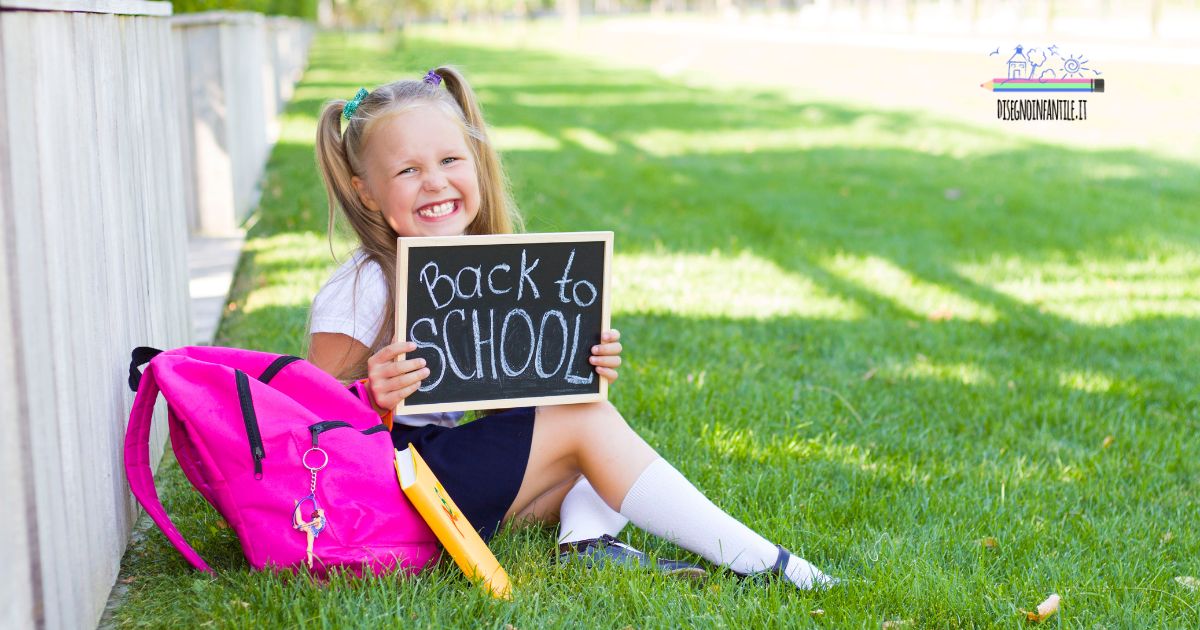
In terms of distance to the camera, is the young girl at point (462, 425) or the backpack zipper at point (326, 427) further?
the young girl at point (462, 425)

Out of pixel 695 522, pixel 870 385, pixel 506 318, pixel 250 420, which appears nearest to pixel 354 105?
pixel 506 318

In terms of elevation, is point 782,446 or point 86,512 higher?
point 86,512

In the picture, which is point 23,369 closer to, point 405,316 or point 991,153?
point 405,316

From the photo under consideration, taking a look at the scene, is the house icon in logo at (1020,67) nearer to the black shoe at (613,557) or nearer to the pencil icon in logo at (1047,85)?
the pencil icon in logo at (1047,85)

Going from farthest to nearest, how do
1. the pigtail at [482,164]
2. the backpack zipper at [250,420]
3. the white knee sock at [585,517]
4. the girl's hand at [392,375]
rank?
the pigtail at [482,164] < the white knee sock at [585,517] < the girl's hand at [392,375] < the backpack zipper at [250,420]

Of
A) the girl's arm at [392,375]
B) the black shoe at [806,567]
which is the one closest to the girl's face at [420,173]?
the girl's arm at [392,375]

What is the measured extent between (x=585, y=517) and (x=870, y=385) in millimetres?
1847

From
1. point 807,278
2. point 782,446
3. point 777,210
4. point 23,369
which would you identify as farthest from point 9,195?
point 777,210

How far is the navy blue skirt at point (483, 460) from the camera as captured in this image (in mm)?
2592

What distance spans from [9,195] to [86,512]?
2.31ft

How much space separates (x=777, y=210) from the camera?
7.63 metres

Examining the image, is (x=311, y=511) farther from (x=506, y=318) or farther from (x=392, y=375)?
(x=506, y=318)

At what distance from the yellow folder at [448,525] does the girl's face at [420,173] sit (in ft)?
2.01

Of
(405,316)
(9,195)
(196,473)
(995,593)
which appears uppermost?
(9,195)
